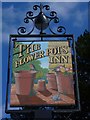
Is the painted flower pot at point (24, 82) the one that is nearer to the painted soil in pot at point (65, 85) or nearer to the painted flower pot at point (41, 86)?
the painted flower pot at point (41, 86)

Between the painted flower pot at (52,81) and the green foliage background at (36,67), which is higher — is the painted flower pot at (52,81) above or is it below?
below

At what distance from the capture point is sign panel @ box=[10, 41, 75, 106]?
359 inches

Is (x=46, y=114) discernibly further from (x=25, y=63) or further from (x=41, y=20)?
(x=41, y=20)

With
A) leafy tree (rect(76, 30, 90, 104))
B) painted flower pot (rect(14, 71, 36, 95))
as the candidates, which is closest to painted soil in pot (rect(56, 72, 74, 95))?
painted flower pot (rect(14, 71, 36, 95))

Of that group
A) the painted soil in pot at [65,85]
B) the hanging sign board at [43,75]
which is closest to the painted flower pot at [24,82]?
the hanging sign board at [43,75]

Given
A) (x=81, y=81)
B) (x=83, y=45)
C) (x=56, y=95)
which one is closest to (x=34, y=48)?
(x=56, y=95)

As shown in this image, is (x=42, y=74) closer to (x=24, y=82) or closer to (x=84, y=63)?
(x=24, y=82)

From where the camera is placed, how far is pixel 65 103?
912cm

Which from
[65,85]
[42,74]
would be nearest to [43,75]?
[42,74]

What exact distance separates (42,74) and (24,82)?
53cm

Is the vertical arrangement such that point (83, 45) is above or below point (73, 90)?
above

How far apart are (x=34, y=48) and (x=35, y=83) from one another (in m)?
0.96

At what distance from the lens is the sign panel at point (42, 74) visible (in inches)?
359

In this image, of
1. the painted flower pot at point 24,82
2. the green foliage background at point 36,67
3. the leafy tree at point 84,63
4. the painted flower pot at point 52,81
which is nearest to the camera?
the painted flower pot at point 24,82
